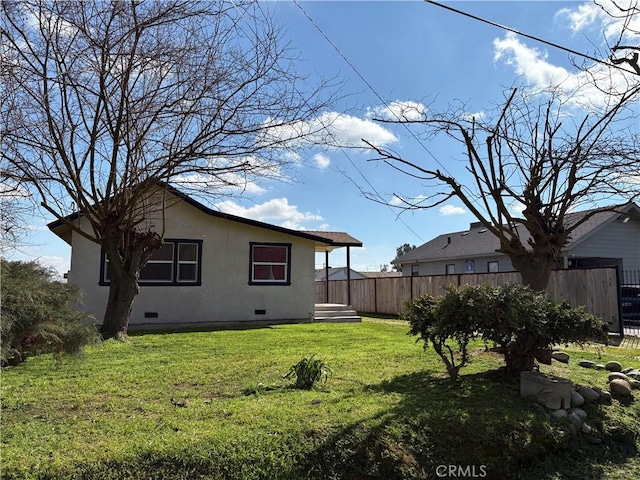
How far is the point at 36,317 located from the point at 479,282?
42.1ft

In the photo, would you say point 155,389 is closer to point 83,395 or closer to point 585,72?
point 83,395

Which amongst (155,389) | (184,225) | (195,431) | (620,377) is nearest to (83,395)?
(155,389)

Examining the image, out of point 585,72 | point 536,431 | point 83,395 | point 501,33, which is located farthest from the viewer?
point 501,33

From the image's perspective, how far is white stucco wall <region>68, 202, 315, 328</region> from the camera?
1252cm

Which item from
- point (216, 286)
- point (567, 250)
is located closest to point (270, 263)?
point (216, 286)

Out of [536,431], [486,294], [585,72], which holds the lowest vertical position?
[536,431]

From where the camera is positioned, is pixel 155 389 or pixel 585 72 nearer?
pixel 155 389

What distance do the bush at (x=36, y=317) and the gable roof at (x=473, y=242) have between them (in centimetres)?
1561

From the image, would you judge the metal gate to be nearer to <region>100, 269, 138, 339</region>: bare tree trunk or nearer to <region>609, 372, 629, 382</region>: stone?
<region>609, 372, 629, 382</region>: stone

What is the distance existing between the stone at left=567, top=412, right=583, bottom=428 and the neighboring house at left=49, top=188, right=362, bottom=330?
33.2 ft

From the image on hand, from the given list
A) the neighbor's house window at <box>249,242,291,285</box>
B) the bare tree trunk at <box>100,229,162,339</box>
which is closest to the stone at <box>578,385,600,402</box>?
the bare tree trunk at <box>100,229,162,339</box>

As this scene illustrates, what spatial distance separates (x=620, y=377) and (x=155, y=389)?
5493 mm

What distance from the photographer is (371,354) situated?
734cm

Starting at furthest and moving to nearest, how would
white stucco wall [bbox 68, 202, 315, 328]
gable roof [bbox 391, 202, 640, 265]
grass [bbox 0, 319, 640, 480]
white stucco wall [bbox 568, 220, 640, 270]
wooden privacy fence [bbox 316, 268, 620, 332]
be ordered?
white stucco wall [bbox 568, 220, 640, 270], gable roof [bbox 391, 202, 640, 265], white stucco wall [bbox 68, 202, 315, 328], wooden privacy fence [bbox 316, 268, 620, 332], grass [bbox 0, 319, 640, 480]
